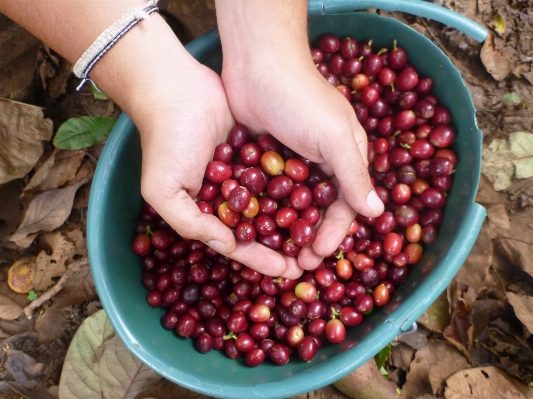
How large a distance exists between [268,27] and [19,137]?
2.16 m

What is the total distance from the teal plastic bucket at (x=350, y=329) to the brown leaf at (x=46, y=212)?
2.50ft

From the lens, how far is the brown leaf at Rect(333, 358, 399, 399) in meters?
3.07

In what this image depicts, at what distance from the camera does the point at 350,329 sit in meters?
2.85

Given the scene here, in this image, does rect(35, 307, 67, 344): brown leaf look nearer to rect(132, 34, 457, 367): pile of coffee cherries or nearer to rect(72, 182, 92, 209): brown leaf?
rect(72, 182, 92, 209): brown leaf

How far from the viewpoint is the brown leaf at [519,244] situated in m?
3.35

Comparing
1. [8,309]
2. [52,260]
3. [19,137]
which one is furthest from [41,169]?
[8,309]

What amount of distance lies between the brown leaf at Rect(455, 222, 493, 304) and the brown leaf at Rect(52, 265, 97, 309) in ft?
9.22

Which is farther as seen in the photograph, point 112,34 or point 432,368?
point 432,368

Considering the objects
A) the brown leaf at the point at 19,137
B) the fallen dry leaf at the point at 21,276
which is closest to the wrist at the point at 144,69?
the brown leaf at the point at 19,137

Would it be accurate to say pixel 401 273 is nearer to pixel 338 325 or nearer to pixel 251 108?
pixel 338 325

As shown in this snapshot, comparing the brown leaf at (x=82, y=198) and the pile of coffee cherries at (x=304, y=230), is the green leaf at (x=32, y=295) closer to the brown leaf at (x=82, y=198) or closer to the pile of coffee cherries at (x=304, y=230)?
the brown leaf at (x=82, y=198)

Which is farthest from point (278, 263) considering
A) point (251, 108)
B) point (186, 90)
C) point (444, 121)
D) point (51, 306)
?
point (51, 306)

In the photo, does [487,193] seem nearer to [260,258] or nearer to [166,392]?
[260,258]

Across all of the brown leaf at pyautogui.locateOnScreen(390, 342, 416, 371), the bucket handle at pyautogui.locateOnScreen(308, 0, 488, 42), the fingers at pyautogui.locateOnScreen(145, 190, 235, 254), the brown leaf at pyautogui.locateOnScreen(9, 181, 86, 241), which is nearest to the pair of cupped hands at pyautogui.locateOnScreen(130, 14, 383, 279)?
the fingers at pyautogui.locateOnScreen(145, 190, 235, 254)
